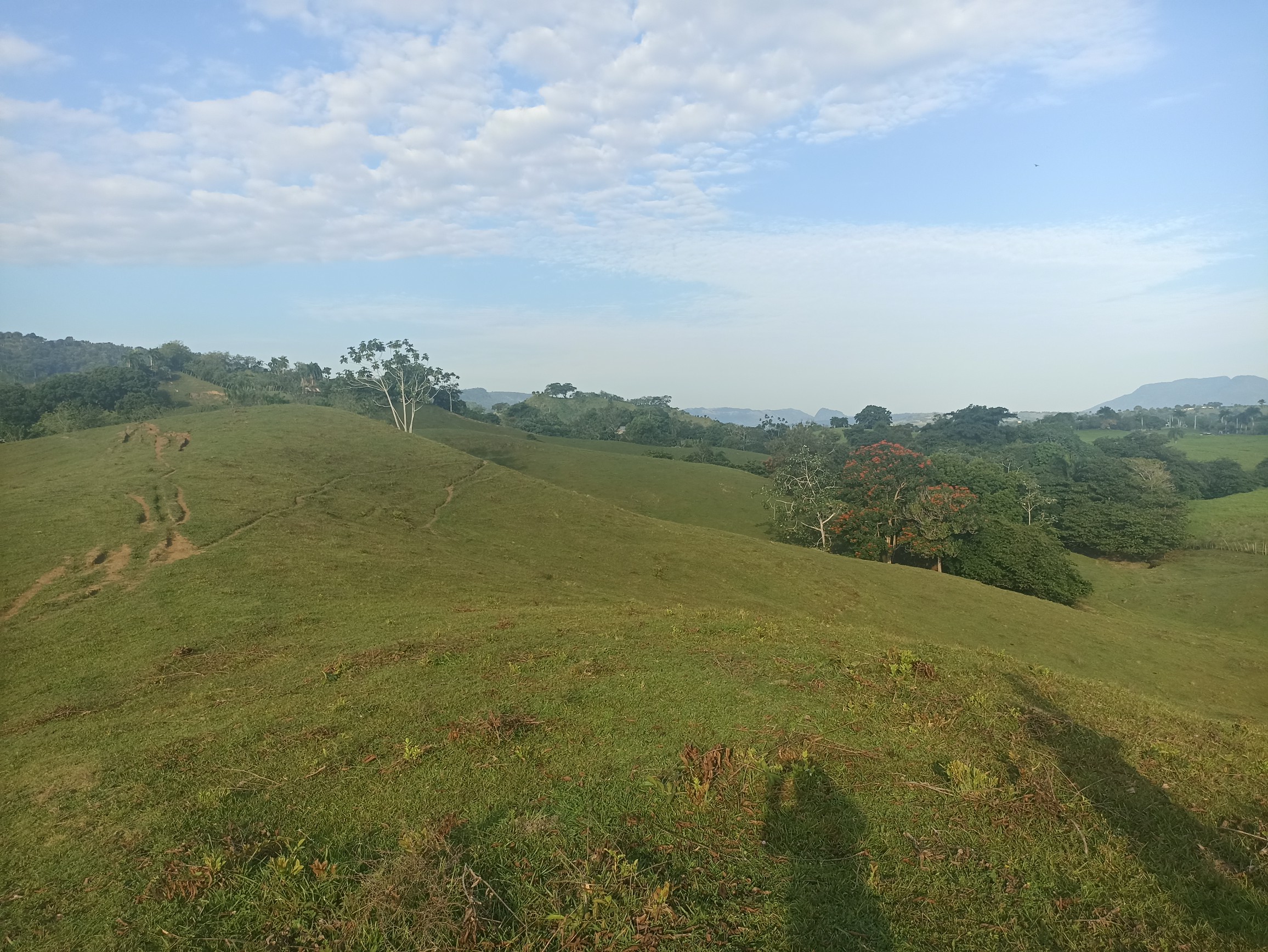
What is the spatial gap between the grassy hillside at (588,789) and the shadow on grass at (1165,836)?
0.03 metres

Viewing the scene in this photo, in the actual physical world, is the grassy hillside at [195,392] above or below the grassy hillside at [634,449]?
above

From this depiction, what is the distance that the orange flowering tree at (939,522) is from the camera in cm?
5362

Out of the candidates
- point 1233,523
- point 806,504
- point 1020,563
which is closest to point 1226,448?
point 1233,523

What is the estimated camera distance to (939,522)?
2132 inches

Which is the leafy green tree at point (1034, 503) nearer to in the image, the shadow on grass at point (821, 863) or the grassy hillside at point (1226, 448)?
the grassy hillside at point (1226, 448)

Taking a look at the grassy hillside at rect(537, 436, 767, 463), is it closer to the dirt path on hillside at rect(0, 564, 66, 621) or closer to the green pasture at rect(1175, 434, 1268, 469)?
the dirt path on hillside at rect(0, 564, 66, 621)

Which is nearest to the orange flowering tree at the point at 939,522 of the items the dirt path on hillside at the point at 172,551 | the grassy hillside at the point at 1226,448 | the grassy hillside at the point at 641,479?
the grassy hillside at the point at 641,479

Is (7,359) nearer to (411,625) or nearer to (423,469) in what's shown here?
(423,469)

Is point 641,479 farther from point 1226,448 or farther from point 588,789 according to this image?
point 1226,448

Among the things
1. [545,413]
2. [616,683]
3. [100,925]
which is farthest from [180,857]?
[545,413]

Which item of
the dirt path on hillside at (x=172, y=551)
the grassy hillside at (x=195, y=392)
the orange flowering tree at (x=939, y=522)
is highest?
the grassy hillside at (x=195, y=392)

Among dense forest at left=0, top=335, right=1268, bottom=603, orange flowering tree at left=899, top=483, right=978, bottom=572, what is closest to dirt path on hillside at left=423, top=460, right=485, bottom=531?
dense forest at left=0, top=335, right=1268, bottom=603

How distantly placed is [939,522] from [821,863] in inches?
2094

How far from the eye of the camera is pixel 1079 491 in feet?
303
